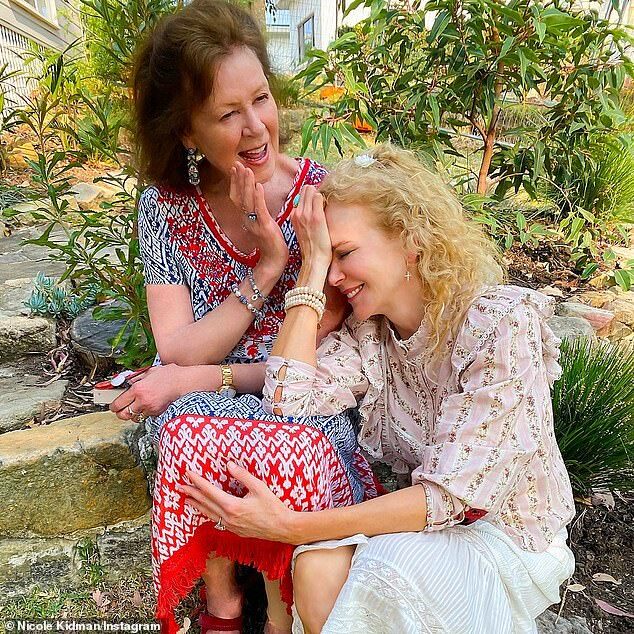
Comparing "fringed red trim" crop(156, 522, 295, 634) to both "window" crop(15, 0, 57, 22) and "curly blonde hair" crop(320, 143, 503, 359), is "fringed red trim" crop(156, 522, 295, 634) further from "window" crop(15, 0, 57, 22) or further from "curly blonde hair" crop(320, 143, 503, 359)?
"window" crop(15, 0, 57, 22)

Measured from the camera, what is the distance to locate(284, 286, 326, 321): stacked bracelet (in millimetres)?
1589

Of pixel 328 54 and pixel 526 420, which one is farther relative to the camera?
pixel 328 54

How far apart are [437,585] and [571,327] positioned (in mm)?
2013

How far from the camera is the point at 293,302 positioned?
161cm

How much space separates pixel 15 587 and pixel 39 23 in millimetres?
10345

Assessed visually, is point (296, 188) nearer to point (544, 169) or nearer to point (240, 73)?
point (240, 73)

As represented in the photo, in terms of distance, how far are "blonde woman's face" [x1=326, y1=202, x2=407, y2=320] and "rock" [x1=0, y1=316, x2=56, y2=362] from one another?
6.43 feet

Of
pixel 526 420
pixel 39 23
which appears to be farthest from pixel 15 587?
pixel 39 23

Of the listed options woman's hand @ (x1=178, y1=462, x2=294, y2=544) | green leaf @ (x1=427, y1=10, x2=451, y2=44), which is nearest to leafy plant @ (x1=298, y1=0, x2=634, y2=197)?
green leaf @ (x1=427, y1=10, x2=451, y2=44)

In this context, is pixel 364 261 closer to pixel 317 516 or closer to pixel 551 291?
pixel 317 516

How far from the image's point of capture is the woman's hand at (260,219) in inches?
66.8

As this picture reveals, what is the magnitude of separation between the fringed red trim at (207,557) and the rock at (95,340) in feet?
4.30

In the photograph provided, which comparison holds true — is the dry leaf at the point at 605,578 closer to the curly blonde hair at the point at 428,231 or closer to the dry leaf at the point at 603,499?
the dry leaf at the point at 603,499

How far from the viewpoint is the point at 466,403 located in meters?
1.40
